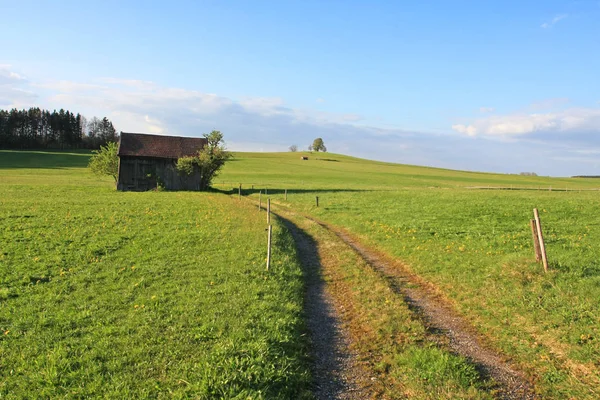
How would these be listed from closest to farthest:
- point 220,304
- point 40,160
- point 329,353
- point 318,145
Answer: point 329,353 → point 220,304 → point 40,160 → point 318,145

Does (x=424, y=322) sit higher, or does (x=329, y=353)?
(x=424, y=322)

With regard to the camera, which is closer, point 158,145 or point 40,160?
point 158,145

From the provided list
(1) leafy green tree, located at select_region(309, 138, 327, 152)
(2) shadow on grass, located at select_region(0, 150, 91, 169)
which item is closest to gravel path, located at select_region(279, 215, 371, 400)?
(2) shadow on grass, located at select_region(0, 150, 91, 169)

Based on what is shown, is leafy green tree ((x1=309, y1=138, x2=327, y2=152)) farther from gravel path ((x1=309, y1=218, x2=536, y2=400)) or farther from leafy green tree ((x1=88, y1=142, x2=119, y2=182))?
gravel path ((x1=309, y1=218, x2=536, y2=400))

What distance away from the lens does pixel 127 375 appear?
6.38 m

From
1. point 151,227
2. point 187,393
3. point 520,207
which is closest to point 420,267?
point 187,393

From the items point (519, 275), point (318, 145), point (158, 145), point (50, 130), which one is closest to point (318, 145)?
point (318, 145)

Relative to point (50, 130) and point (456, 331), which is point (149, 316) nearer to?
point (456, 331)

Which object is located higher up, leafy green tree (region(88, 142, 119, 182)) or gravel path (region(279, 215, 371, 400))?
leafy green tree (region(88, 142, 119, 182))

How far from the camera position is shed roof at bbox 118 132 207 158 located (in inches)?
1869

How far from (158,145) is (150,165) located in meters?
3.00

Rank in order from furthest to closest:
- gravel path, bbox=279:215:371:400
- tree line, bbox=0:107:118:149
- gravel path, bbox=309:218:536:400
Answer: tree line, bbox=0:107:118:149 → gravel path, bbox=309:218:536:400 → gravel path, bbox=279:215:371:400

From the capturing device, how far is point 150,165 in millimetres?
Answer: 47844

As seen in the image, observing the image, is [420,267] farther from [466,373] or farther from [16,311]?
[16,311]
